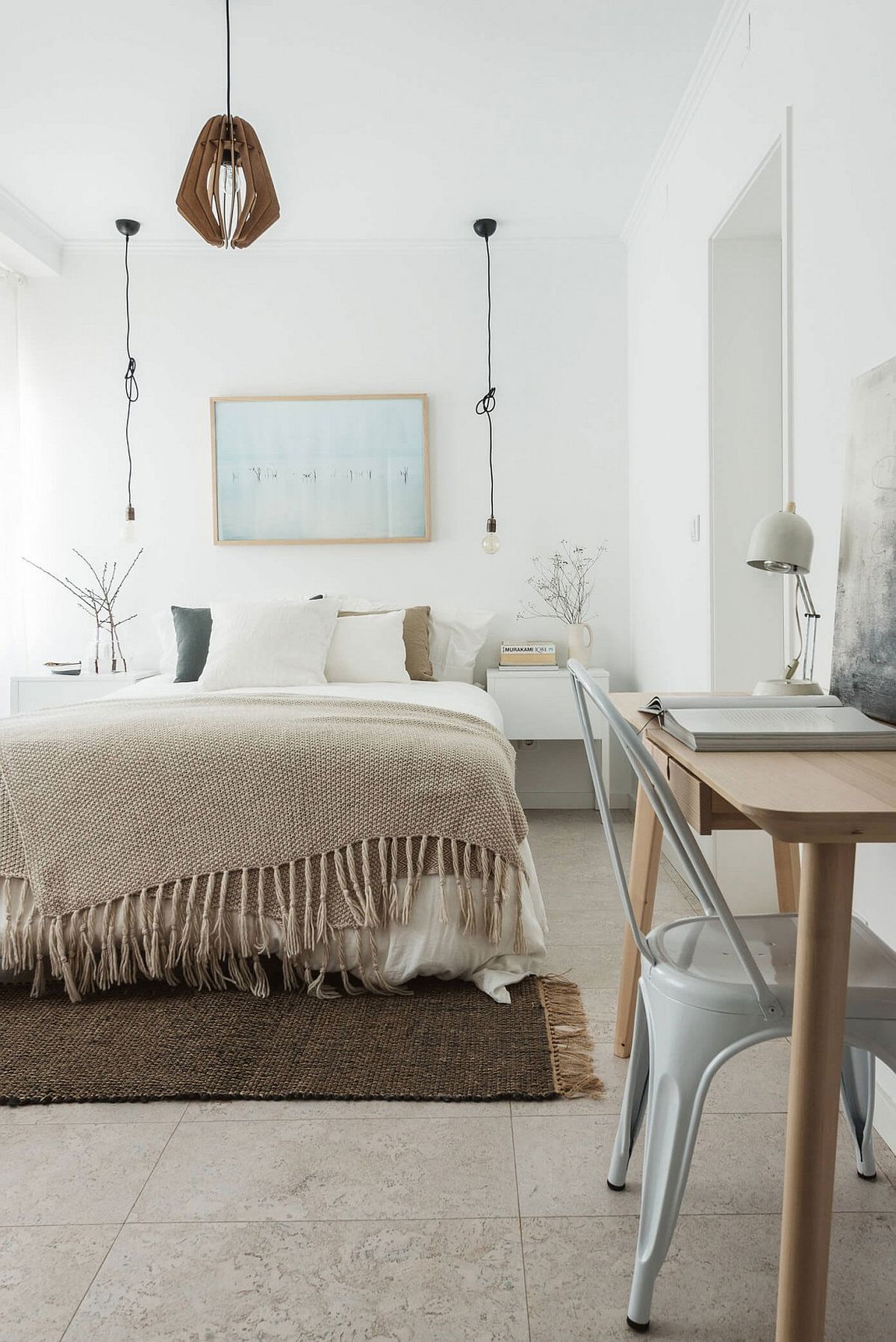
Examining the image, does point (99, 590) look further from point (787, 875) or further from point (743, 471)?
point (787, 875)

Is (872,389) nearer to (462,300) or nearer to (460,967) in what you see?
(460,967)

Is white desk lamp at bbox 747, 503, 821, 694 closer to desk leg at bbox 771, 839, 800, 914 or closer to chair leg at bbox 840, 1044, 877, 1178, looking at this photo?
desk leg at bbox 771, 839, 800, 914

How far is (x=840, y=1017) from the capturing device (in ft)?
3.44

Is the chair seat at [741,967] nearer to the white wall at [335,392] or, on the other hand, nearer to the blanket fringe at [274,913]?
the blanket fringe at [274,913]

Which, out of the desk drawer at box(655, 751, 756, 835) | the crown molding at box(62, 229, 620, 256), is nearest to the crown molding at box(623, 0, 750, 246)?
the crown molding at box(62, 229, 620, 256)

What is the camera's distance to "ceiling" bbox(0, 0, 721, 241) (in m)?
2.73

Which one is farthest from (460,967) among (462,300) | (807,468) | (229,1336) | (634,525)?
(462,300)

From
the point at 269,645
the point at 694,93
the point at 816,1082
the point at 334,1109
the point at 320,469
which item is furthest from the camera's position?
the point at 320,469

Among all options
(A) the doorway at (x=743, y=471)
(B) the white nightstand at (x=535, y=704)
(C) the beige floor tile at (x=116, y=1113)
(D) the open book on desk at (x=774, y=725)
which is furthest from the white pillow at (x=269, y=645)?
(D) the open book on desk at (x=774, y=725)

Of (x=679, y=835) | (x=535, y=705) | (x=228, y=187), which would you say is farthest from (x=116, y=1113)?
(x=535, y=705)

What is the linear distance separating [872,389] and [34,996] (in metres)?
2.27

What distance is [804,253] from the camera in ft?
6.96

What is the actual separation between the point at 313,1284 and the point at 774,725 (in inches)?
40.3

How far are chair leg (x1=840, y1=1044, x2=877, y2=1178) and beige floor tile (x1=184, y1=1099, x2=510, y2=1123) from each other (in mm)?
603
